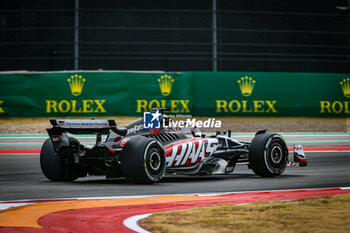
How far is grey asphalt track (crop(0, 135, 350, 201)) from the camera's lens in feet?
27.9

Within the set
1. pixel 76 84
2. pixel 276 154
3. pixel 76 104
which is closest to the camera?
pixel 276 154

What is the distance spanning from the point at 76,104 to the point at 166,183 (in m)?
9.18

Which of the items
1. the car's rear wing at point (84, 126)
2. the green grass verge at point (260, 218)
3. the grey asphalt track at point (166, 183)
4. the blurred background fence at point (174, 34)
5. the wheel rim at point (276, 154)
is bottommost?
the grey asphalt track at point (166, 183)

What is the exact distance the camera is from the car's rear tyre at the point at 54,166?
10008 mm

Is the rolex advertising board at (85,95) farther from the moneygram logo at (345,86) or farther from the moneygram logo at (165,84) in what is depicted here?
the moneygram logo at (345,86)

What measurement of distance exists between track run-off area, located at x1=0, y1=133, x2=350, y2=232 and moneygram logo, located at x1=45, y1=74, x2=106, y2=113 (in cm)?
459

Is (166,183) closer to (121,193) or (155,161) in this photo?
(155,161)

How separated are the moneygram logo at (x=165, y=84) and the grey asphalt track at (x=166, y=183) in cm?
591

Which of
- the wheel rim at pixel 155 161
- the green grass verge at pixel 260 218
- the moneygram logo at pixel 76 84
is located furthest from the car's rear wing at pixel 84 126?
the moneygram logo at pixel 76 84

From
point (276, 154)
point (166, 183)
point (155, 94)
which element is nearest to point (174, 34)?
point (155, 94)

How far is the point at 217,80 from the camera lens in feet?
62.5

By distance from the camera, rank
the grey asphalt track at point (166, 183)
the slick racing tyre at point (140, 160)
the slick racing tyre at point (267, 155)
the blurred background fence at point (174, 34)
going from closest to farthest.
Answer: the grey asphalt track at point (166, 183) < the slick racing tyre at point (140, 160) < the slick racing tyre at point (267, 155) < the blurred background fence at point (174, 34)

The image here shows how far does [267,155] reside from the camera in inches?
419

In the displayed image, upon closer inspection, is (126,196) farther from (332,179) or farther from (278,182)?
(332,179)
